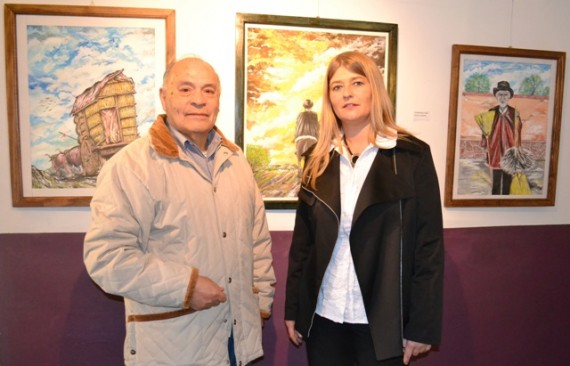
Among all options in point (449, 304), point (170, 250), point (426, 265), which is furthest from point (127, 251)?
point (449, 304)

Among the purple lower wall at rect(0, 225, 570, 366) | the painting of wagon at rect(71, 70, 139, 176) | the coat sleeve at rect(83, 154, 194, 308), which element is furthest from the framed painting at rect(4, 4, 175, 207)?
the coat sleeve at rect(83, 154, 194, 308)

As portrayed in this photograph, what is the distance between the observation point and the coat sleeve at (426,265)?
1.25m

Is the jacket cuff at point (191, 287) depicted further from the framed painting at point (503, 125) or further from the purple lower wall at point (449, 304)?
the framed painting at point (503, 125)

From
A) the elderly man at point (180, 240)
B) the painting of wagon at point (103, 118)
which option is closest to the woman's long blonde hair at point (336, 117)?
the elderly man at point (180, 240)

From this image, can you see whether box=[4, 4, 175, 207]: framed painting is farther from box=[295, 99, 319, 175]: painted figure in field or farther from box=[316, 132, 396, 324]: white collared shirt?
box=[316, 132, 396, 324]: white collared shirt

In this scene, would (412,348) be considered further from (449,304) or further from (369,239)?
(449,304)

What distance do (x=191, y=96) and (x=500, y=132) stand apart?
1.68m

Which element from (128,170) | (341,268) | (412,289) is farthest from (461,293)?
(128,170)

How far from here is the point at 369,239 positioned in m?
1.26

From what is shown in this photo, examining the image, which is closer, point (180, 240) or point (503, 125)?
point (180, 240)

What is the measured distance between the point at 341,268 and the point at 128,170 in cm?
80

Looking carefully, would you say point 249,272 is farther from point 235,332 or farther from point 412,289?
point 412,289

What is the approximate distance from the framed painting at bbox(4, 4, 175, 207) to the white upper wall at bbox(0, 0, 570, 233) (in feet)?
0.23

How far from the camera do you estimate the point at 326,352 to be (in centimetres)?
135
